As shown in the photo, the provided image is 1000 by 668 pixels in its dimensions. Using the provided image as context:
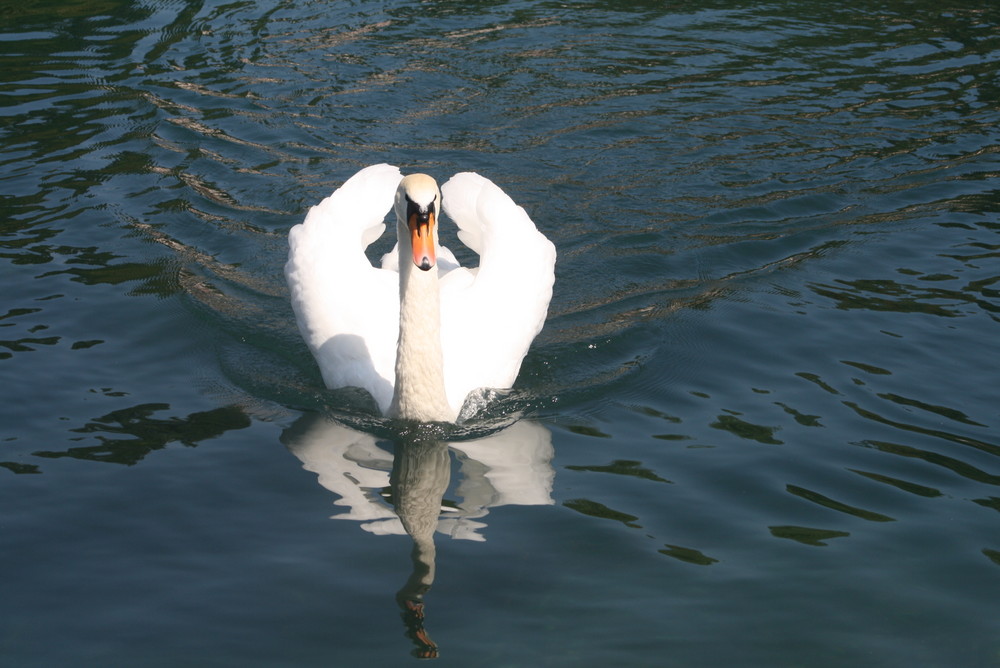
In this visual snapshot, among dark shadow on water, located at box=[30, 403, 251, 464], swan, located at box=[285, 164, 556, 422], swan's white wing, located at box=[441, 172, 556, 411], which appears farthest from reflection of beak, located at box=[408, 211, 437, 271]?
dark shadow on water, located at box=[30, 403, 251, 464]

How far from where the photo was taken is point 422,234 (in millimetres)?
6367

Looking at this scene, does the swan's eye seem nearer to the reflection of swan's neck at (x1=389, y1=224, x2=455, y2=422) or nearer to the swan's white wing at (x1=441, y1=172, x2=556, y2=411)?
the reflection of swan's neck at (x1=389, y1=224, x2=455, y2=422)

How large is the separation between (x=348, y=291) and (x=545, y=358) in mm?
1489

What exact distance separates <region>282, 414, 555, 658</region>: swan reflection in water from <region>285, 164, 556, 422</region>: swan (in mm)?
274

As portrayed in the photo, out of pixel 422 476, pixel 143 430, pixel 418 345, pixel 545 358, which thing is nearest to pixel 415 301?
pixel 418 345

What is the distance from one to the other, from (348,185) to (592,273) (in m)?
2.22

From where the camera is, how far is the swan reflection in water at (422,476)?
6082 millimetres

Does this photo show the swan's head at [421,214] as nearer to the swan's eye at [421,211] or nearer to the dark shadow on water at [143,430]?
the swan's eye at [421,211]

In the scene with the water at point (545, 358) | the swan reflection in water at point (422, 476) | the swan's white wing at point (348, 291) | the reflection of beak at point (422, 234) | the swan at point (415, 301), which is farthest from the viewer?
the swan's white wing at point (348, 291)

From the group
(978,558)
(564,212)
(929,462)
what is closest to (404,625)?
(978,558)

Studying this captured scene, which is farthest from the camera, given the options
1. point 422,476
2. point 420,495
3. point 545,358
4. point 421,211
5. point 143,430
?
point 545,358

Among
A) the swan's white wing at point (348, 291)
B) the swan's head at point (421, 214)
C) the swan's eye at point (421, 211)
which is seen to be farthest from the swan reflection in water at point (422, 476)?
the swan's eye at point (421, 211)

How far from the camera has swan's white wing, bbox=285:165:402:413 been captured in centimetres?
749

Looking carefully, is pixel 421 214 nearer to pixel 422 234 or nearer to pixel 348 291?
pixel 422 234
